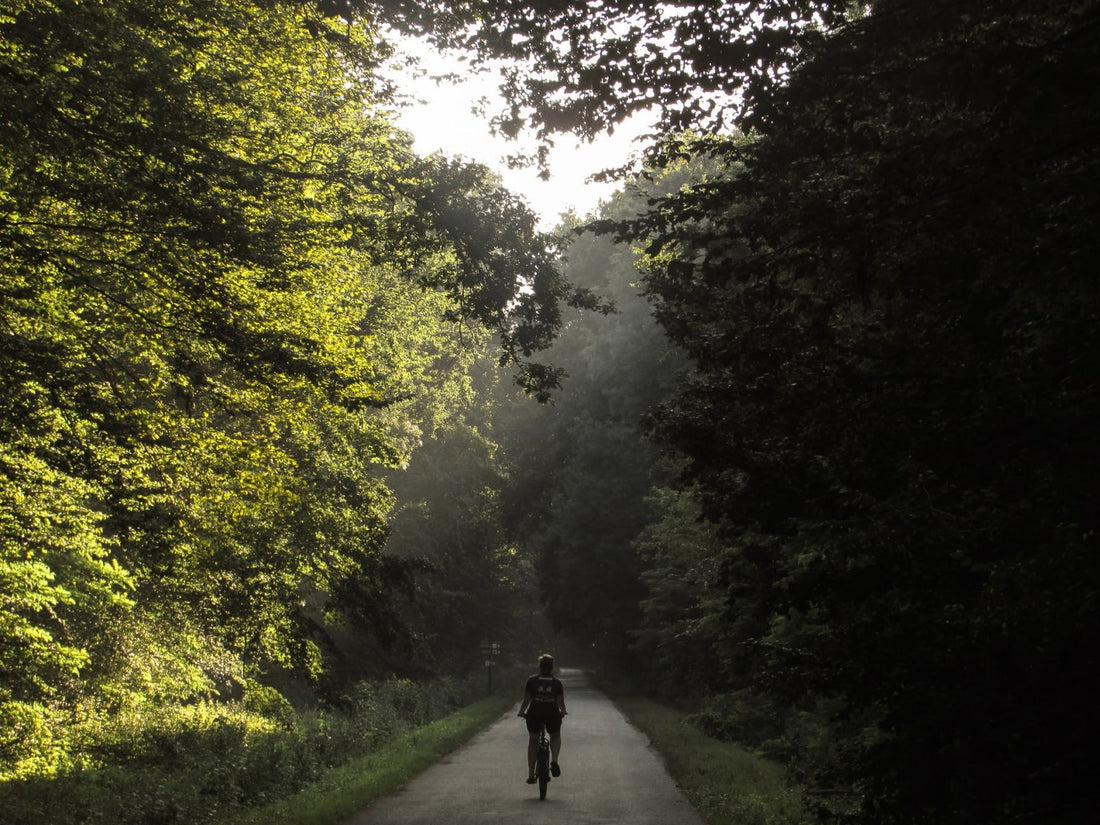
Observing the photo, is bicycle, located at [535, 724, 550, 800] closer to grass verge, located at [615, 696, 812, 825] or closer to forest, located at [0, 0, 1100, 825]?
grass verge, located at [615, 696, 812, 825]

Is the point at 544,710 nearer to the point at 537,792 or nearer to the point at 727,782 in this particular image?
the point at 537,792

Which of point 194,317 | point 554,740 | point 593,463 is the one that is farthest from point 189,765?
point 593,463

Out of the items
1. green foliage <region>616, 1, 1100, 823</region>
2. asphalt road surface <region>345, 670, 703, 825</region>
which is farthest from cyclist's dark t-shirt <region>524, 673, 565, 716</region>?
green foliage <region>616, 1, 1100, 823</region>

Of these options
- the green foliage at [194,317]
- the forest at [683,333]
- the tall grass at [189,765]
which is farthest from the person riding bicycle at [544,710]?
the green foliage at [194,317]

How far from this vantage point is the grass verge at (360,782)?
10125 mm

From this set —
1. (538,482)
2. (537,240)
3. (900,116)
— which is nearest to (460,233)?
(537,240)

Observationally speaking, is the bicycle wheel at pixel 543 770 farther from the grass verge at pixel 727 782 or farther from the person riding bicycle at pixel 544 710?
the grass verge at pixel 727 782

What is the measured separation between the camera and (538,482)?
157ft

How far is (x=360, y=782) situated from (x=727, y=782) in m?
4.84

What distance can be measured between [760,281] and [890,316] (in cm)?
102

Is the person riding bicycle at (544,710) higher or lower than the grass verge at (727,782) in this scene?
higher

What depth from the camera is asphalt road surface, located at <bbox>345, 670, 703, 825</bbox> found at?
10453 millimetres

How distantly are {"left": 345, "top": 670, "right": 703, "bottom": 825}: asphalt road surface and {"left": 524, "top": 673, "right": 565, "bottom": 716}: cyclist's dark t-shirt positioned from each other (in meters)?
1.02

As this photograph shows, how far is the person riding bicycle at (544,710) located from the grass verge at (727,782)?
6.01ft
